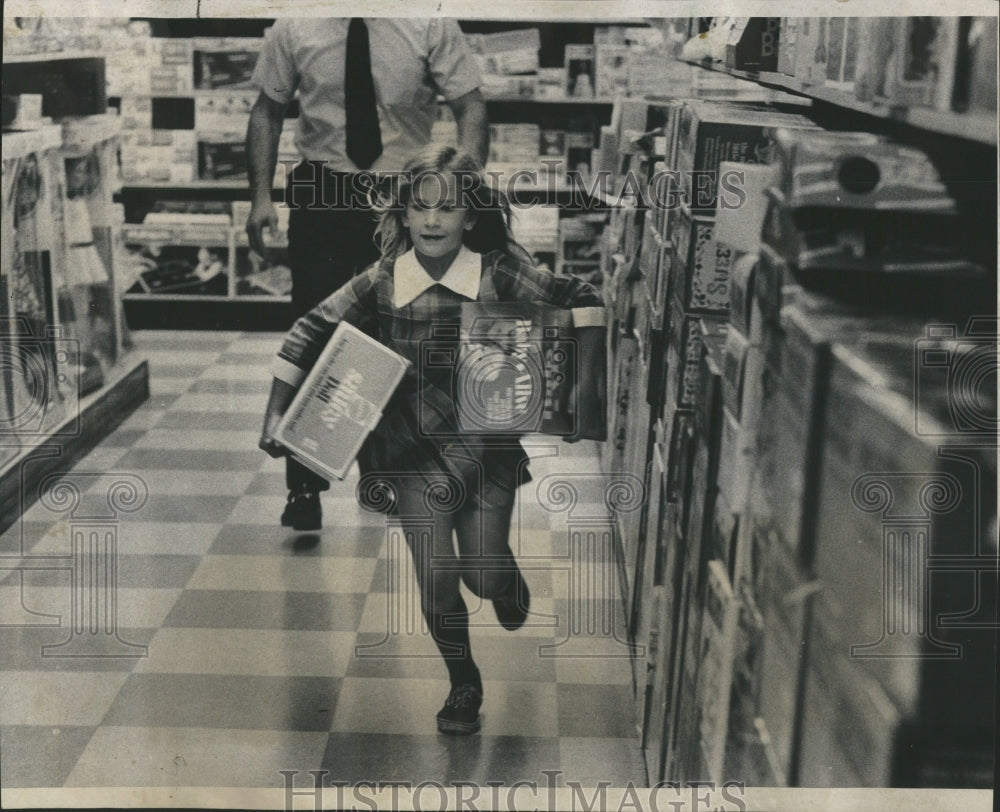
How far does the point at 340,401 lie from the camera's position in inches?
83.3

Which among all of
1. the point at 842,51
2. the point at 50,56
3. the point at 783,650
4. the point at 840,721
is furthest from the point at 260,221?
the point at 840,721

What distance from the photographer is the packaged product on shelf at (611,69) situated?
2.17m

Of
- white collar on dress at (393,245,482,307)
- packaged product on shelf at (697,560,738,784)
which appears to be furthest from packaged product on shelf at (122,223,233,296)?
packaged product on shelf at (697,560,738,784)

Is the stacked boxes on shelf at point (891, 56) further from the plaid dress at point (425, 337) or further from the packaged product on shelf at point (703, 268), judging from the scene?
the plaid dress at point (425, 337)

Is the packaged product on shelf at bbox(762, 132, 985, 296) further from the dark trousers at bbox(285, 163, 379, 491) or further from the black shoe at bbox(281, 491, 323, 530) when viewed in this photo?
the black shoe at bbox(281, 491, 323, 530)

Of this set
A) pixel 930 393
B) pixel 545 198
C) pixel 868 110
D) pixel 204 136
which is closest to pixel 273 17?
pixel 204 136

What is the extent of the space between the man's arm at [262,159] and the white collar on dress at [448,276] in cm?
24

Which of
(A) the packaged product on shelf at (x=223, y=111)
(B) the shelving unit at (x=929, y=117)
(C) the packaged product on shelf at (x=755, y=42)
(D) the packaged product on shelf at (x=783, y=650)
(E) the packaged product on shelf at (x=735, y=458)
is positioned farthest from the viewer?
(A) the packaged product on shelf at (x=223, y=111)

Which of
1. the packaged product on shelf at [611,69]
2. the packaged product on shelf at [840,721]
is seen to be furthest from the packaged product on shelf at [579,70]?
the packaged product on shelf at [840,721]

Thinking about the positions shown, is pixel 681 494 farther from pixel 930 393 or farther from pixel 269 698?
pixel 269 698

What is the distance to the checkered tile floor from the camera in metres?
2.17

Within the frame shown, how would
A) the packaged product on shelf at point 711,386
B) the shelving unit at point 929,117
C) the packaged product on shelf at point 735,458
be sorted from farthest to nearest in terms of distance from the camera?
1. the packaged product on shelf at point 711,386
2. the packaged product on shelf at point 735,458
3. the shelving unit at point 929,117

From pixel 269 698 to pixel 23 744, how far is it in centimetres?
47

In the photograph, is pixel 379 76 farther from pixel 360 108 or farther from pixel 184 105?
pixel 184 105
